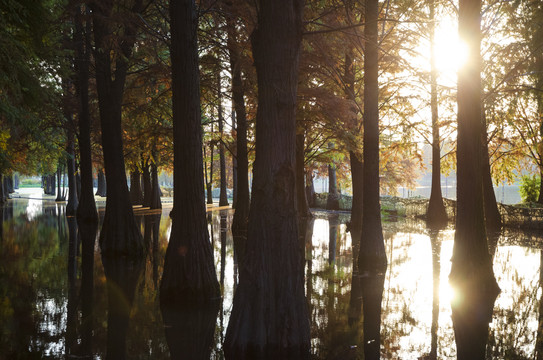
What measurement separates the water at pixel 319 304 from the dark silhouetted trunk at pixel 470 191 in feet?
1.37

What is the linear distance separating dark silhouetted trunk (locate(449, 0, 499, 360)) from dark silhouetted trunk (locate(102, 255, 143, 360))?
6518 mm

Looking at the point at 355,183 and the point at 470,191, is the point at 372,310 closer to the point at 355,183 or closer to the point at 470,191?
the point at 470,191

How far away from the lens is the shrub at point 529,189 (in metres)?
33.7

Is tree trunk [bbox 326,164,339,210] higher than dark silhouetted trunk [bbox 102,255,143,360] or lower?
higher

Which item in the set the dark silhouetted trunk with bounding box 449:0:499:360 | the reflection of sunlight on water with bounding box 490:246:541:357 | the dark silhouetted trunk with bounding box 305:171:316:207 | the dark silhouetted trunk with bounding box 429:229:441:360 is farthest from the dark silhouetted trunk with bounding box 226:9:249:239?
the dark silhouetted trunk with bounding box 305:171:316:207

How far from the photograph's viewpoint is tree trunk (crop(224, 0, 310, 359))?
7.17m

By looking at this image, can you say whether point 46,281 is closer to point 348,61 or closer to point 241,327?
point 241,327

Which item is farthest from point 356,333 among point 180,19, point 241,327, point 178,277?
point 180,19

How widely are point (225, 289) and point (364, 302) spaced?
121 inches

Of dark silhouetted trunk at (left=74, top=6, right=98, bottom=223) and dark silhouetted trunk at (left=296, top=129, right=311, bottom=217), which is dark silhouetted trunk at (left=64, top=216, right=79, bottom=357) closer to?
dark silhouetted trunk at (left=74, top=6, right=98, bottom=223)

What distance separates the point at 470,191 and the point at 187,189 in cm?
615

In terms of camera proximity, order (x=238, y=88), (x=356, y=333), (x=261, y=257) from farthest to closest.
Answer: (x=238, y=88) → (x=356, y=333) → (x=261, y=257)

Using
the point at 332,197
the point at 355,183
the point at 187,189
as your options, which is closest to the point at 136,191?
the point at 332,197

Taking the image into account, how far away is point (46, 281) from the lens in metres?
12.1
